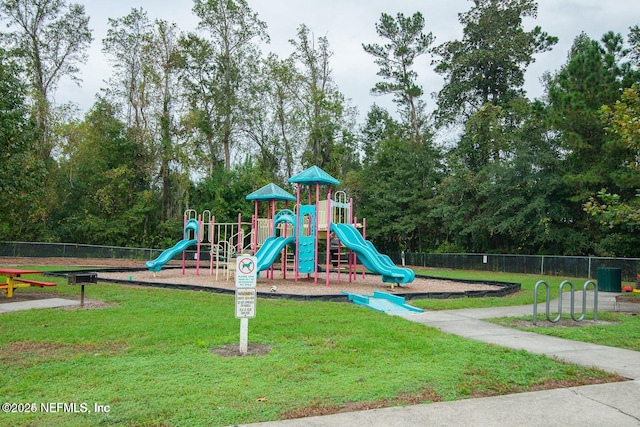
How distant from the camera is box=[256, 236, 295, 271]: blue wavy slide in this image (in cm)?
1562

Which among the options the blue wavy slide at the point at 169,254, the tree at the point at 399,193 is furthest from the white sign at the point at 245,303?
the tree at the point at 399,193

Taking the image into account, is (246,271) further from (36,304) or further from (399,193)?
(399,193)

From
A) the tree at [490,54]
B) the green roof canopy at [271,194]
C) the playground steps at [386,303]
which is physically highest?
the tree at [490,54]

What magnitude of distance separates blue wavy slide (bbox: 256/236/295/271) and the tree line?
16.4 metres

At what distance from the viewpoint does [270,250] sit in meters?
16.3

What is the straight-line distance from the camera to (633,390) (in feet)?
16.1

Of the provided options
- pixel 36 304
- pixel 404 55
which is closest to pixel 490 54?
pixel 404 55

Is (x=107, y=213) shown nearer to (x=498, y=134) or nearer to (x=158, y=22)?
(x=158, y=22)

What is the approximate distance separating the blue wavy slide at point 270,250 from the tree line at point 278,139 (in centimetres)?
1645

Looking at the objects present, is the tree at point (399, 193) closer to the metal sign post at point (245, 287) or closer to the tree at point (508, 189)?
the tree at point (508, 189)

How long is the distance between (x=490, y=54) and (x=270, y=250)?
27.1 meters

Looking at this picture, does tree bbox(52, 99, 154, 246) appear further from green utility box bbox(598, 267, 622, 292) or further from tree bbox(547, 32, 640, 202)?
green utility box bbox(598, 267, 622, 292)

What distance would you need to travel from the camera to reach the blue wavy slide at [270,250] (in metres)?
15.6

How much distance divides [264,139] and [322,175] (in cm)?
2676
